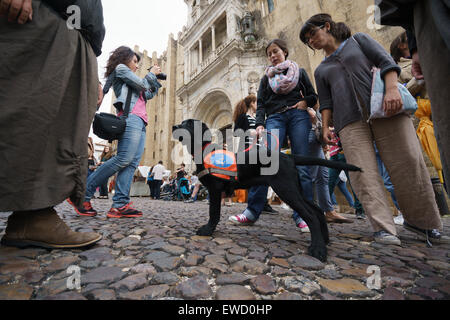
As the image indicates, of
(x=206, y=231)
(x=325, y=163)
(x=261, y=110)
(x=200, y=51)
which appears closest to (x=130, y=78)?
(x=261, y=110)

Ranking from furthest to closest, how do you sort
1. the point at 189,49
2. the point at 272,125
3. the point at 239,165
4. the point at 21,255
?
the point at 189,49, the point at 272,125, the point at 239,165, the point at 21,255

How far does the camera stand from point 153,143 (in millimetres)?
23172

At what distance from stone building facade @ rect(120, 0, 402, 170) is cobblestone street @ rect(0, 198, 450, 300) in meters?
9.33

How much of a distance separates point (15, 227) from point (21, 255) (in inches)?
8.1

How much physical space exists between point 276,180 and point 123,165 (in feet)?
6.69

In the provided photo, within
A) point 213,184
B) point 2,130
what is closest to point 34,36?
point 2,130

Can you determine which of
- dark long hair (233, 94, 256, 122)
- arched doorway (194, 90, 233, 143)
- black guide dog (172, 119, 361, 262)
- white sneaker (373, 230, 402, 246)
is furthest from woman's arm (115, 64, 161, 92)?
arched doorway (194, 90, 233, 143)

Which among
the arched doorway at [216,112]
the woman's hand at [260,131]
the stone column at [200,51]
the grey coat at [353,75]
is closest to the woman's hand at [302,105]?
the grey coat at [353,75]

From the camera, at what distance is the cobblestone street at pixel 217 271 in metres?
0.85

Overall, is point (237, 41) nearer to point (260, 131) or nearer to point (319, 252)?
point (260, 131)

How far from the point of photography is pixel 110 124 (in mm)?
2496

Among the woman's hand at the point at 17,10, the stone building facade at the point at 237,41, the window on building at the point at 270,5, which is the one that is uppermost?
the window on building at the point at 270,5

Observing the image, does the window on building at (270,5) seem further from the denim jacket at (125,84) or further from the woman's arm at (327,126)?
the woman's arm at (327,126)
